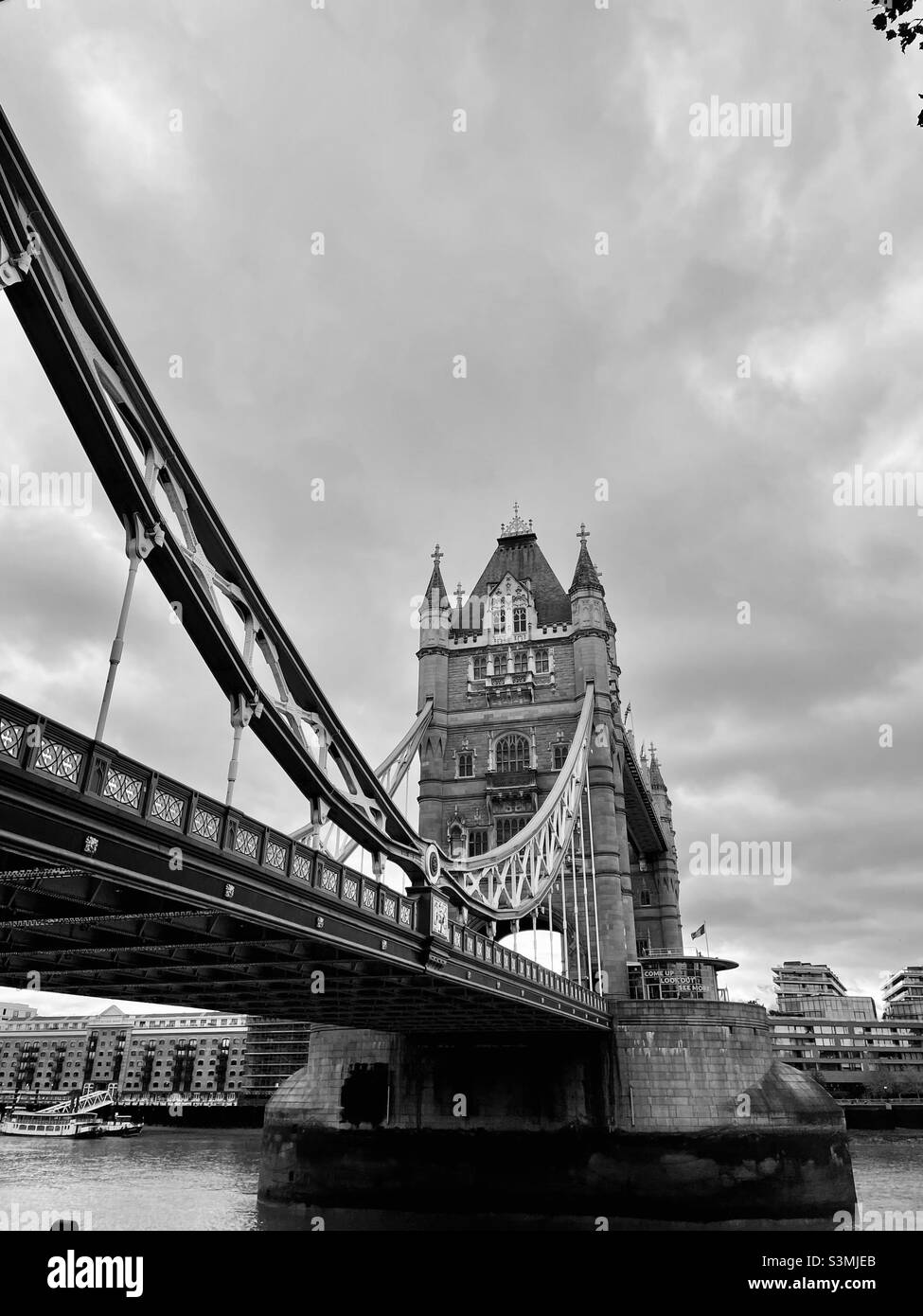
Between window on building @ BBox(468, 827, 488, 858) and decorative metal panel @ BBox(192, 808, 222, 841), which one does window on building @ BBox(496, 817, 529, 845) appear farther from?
decorative metal panel @ BBox(192, 808, 222, 841)

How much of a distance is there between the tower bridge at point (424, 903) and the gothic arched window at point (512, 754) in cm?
14

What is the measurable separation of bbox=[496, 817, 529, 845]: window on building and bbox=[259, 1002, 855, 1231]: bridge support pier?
10.8m

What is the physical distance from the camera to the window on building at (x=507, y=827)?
41.5 metres

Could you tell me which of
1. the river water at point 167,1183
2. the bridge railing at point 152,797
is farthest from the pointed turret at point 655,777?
the bridge railing at point 152,797

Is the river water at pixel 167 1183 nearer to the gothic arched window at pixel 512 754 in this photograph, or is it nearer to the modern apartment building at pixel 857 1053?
the gothic arched window at pixel 512 754

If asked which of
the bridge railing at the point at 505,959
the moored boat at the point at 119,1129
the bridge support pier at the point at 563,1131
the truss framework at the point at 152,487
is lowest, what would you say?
the moored boat at the point at 119,1129

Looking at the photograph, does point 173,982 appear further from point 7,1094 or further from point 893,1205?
point 7,1094

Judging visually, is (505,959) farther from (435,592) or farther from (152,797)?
(435,592)

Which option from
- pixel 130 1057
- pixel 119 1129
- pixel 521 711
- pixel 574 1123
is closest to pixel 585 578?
pixel 521 711

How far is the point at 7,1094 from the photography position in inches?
4195

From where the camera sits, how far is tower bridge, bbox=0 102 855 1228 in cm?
1059

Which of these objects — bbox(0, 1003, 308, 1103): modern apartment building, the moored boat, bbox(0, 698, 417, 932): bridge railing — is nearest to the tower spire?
bbox(0, 698, 417, 932): bridge railing
